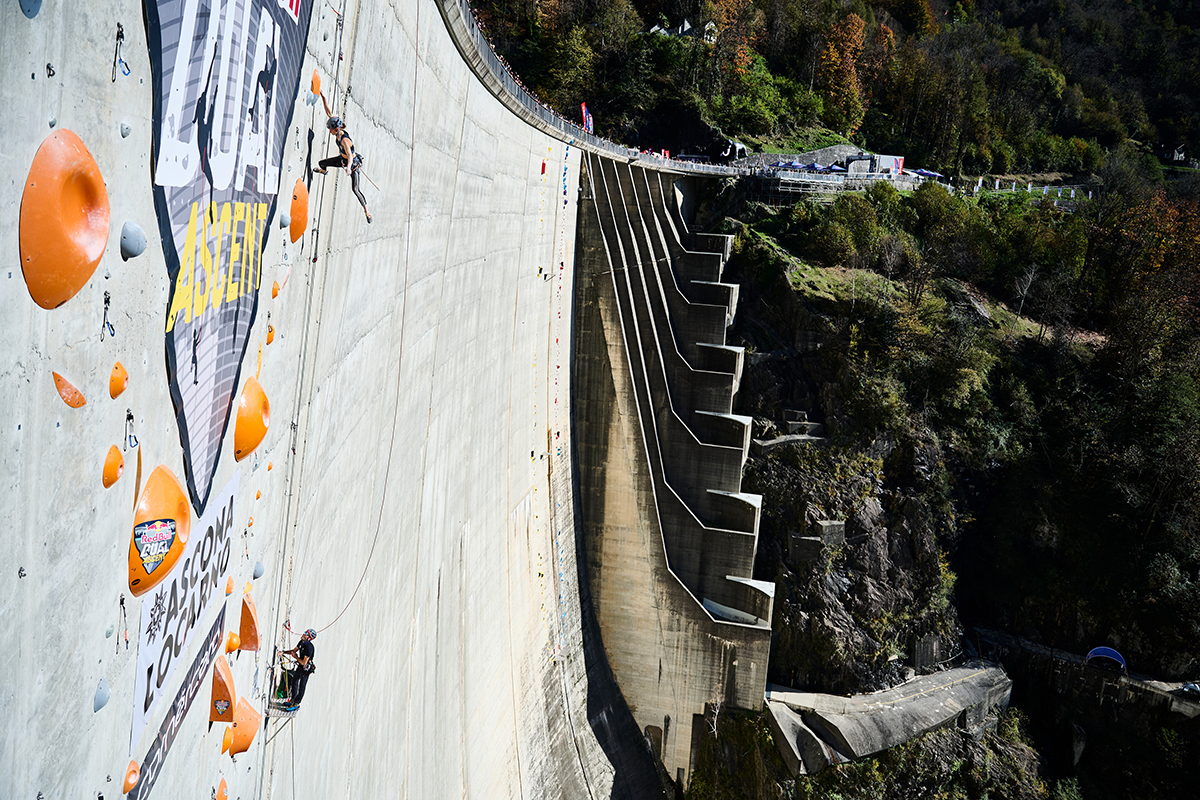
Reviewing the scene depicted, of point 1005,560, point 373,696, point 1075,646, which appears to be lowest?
point 1075,646

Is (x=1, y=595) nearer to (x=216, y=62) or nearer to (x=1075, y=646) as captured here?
(x=216, y=62)

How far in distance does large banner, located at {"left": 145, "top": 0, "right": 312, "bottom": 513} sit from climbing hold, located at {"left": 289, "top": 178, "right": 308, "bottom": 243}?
0.42 meters

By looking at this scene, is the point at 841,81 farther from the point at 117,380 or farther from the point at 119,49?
the point at 117,380

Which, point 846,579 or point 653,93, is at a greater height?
point 653,93

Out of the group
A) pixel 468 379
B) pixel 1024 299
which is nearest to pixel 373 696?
pixel 468 379

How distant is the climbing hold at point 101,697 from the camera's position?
3.23 meters

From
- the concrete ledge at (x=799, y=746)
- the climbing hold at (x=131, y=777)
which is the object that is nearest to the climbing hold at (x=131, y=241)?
the climbing hold at (x=131, y=777)

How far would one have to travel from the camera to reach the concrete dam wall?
2.76 m

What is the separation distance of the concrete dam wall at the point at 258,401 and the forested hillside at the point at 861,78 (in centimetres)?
2434

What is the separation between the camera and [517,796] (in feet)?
50.9

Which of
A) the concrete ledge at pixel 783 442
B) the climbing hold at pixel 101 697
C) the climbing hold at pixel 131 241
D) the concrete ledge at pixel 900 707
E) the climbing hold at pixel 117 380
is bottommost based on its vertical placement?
the concrete ledge at pixel 900 707

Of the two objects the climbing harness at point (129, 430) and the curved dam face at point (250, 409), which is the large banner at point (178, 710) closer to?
the curved dam face at point (250, 409)

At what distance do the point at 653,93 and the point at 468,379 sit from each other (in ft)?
97.9

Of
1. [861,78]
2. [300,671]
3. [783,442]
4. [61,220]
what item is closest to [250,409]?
[61,220]
